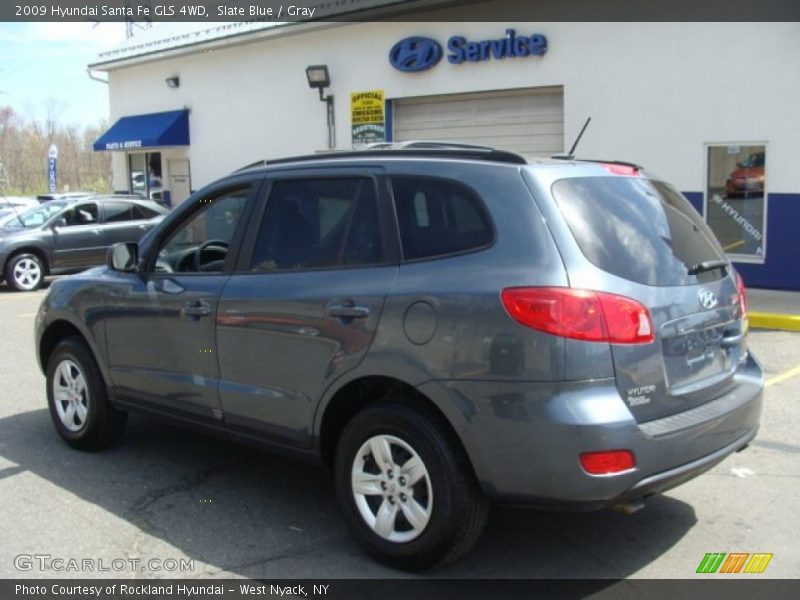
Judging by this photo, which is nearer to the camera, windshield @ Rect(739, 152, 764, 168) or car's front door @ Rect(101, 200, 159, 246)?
windshield @ Rect(739, 152, 764, 168)

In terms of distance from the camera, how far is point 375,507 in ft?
12.8

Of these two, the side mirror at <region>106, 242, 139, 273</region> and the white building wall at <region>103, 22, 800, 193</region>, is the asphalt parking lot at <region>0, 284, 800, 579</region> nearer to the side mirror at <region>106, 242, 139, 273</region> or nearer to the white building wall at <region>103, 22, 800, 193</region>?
the side mirror at <region>106, 242, 139, 273</region>

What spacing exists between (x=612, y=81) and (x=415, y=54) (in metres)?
3.83

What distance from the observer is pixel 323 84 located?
53.8ft

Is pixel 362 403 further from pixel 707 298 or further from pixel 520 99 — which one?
pixel 520 99

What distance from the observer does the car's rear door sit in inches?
154

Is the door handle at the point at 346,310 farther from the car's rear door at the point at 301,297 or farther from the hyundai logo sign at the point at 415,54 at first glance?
the hyundai logo sign at the point at 415,54

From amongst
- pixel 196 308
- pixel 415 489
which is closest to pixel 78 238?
pixel 196 308

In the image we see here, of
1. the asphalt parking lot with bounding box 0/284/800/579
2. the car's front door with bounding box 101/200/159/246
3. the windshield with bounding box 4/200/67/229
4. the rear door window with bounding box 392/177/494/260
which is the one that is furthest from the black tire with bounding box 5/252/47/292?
the rear door window with bounding box 392/177/494/260

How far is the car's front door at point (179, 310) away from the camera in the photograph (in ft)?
15.2

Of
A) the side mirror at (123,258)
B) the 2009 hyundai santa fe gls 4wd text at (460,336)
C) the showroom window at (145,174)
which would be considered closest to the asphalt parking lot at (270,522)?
the 2009 hyundai santa fe gls 4wd text at (460,336)

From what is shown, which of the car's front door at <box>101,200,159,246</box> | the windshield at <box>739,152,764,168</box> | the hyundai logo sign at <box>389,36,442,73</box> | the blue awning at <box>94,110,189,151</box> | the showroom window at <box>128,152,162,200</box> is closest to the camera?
the windshield at <box>739,152,764,168</box>

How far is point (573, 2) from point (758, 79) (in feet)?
10.2

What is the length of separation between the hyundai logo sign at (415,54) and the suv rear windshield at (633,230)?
36.7ft
